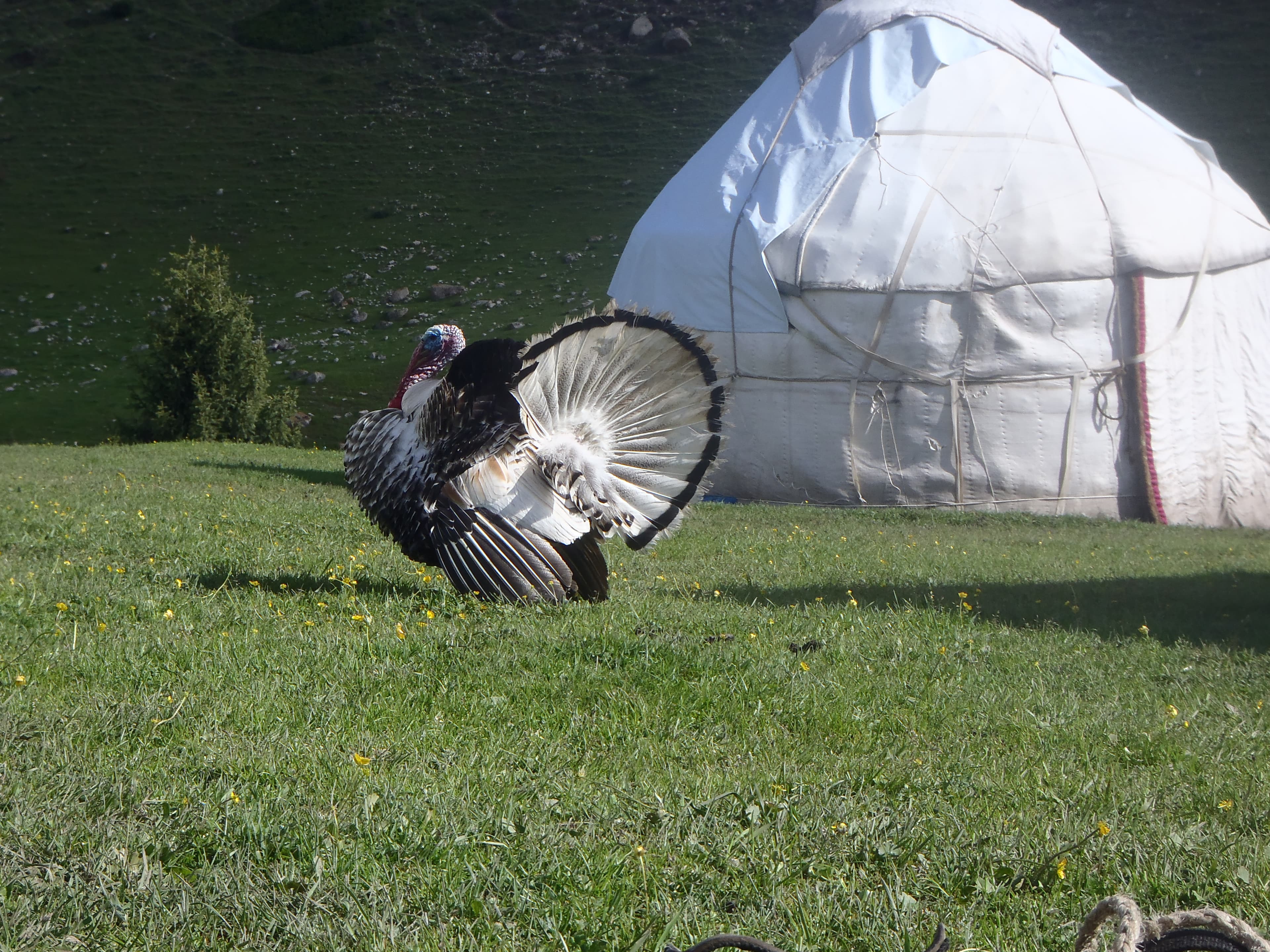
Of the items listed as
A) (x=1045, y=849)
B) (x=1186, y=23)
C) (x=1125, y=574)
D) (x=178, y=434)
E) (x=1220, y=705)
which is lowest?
(x=178, y=434)

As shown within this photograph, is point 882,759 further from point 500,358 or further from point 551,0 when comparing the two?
point 551,0

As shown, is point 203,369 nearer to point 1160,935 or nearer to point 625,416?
point 625,416

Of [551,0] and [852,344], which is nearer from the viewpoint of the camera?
[852,344]

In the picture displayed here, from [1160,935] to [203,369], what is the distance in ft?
84.8

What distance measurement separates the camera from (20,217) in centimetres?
5347

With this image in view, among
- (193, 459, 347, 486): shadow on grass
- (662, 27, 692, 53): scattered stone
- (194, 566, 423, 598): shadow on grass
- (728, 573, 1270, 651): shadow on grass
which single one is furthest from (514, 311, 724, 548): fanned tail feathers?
(662, 27, 692, 53): scattered stone

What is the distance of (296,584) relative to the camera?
6.52 meters

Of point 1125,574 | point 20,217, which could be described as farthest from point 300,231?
point 1125,574

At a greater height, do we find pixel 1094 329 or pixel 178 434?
pixel 1094 329

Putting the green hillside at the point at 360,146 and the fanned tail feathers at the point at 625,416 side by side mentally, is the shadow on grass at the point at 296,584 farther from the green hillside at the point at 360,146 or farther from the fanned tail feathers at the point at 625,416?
the green hillside at the point at 360,146

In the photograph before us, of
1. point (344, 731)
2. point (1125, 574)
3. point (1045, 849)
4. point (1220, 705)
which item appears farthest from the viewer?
point (1125, 574)

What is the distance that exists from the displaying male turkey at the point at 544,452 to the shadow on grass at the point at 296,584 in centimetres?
39

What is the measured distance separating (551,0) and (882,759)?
7819 cm

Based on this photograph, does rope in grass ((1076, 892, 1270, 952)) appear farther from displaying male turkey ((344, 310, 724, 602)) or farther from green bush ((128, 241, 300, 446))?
green bush ((128, 241, 300, 446))
